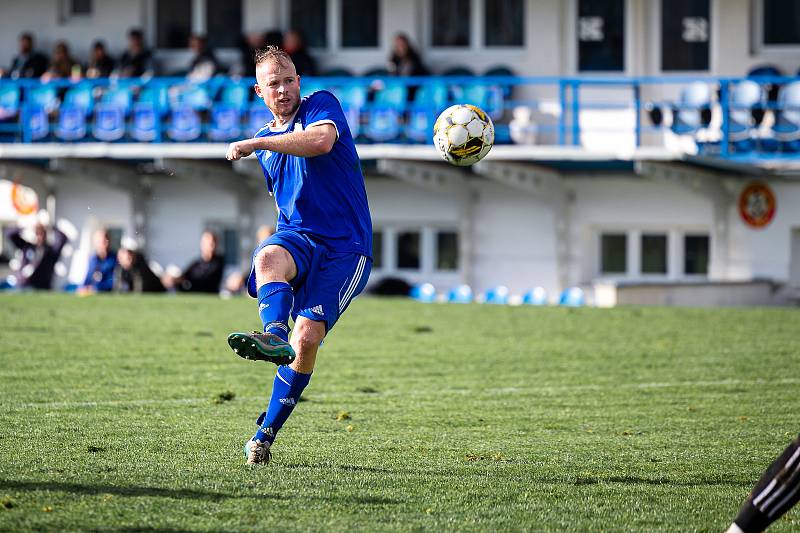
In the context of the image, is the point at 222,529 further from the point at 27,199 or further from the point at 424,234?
the point at 27,199

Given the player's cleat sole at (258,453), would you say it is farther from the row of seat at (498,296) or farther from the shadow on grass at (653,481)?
the row of seat at (498,296)

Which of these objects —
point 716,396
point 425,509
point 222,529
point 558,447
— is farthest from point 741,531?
point 716,396

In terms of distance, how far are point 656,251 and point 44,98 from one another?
9.45 metres

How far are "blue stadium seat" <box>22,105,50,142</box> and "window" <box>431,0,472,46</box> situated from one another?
6012 millimetres

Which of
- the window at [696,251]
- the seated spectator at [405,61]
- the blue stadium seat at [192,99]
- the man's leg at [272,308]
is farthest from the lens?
the window at [696,251]

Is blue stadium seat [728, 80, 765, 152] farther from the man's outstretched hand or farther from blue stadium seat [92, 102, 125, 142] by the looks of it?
the man's outstretched hand

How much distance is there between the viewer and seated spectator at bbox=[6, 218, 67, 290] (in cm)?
2064

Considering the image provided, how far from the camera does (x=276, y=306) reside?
6293 millimetres

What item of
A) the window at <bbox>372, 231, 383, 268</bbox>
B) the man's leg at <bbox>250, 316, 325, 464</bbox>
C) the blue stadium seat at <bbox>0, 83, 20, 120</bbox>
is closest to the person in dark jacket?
the blue stadium seat at <bbox>0, 83, 20, 120</bbox>

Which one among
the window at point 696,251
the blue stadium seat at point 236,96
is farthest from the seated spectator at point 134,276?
the window at point 696,251

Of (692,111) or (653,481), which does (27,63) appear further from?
(653,481)

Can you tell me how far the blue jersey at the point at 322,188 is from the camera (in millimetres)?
6707

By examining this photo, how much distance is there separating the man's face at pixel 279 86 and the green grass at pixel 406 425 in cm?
173

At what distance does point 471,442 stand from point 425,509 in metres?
1.79
